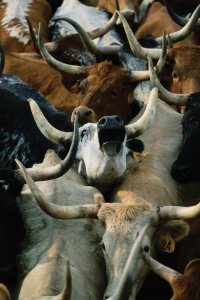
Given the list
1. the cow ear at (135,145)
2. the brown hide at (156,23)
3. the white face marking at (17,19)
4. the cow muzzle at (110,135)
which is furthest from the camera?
the white face marking at (17,19)

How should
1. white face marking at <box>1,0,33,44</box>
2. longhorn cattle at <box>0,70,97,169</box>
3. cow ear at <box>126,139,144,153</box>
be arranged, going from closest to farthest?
cow ear at <box>126,139,144,153</box> < longhorn cattle at <box>0,70,97,169</box> < white face marking at <box>1,0,33,44</box>

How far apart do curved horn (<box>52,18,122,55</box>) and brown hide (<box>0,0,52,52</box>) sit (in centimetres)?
184

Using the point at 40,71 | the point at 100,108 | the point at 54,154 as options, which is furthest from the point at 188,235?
the point at 40,71

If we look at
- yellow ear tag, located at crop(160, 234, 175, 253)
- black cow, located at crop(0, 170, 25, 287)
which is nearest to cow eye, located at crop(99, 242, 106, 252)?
yellow ear tag, located at crop(160, 234, 175, 253)

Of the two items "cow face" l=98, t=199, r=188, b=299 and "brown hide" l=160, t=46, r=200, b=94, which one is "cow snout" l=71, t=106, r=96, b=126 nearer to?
"brown hide" l=160, t=46, r=200, b=94

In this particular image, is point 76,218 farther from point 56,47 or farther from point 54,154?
point 56,47

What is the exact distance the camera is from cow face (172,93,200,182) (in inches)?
336

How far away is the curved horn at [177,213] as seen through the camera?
7.13 metres

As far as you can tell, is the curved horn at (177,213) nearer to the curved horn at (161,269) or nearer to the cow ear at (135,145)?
the curved horn at (161,269)

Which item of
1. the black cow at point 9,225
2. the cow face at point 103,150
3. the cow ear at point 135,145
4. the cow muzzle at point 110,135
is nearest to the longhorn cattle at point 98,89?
the cow ear at point 135,145

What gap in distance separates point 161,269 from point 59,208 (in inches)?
40.6

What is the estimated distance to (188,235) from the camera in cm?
749

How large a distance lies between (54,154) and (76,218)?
1.23m

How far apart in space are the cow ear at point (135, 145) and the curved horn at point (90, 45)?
2.31 metres
